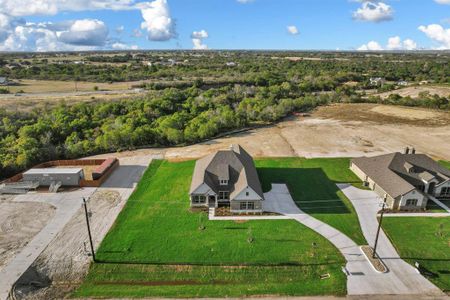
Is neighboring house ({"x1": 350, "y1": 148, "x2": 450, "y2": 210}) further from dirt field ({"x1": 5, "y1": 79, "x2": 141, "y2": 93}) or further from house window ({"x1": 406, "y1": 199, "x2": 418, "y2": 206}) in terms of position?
dirt field ({"x1": 5, "y1": 79, "x2": 141, "y2": 93})

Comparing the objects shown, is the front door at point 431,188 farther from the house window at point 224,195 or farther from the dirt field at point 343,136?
the house window at point 224,195

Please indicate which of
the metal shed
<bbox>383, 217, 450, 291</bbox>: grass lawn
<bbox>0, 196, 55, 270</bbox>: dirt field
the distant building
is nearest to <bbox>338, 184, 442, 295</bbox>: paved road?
<bbox>383, 217, 450, 291</bbox>: grass lawn

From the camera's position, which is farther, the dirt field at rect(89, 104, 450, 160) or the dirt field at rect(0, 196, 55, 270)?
the dirt field at rect(89, 104, 450, 160)

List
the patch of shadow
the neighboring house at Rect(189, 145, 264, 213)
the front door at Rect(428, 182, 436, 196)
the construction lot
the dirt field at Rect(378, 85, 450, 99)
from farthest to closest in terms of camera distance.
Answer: the dirt field at Rect(378, 85, 450, 99)
the front door at Rect(428, 182, 436, 196)
the neighboring house at Rect(189, 145, 264, 213)
the construction lot
the patch of shadow

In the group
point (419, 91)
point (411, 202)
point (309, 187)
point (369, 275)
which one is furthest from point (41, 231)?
point (419, 91)

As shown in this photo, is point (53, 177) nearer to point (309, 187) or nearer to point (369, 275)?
point (309, 187)

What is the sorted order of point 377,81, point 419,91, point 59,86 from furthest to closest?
point 377,81
point 419,91
point 59,86
